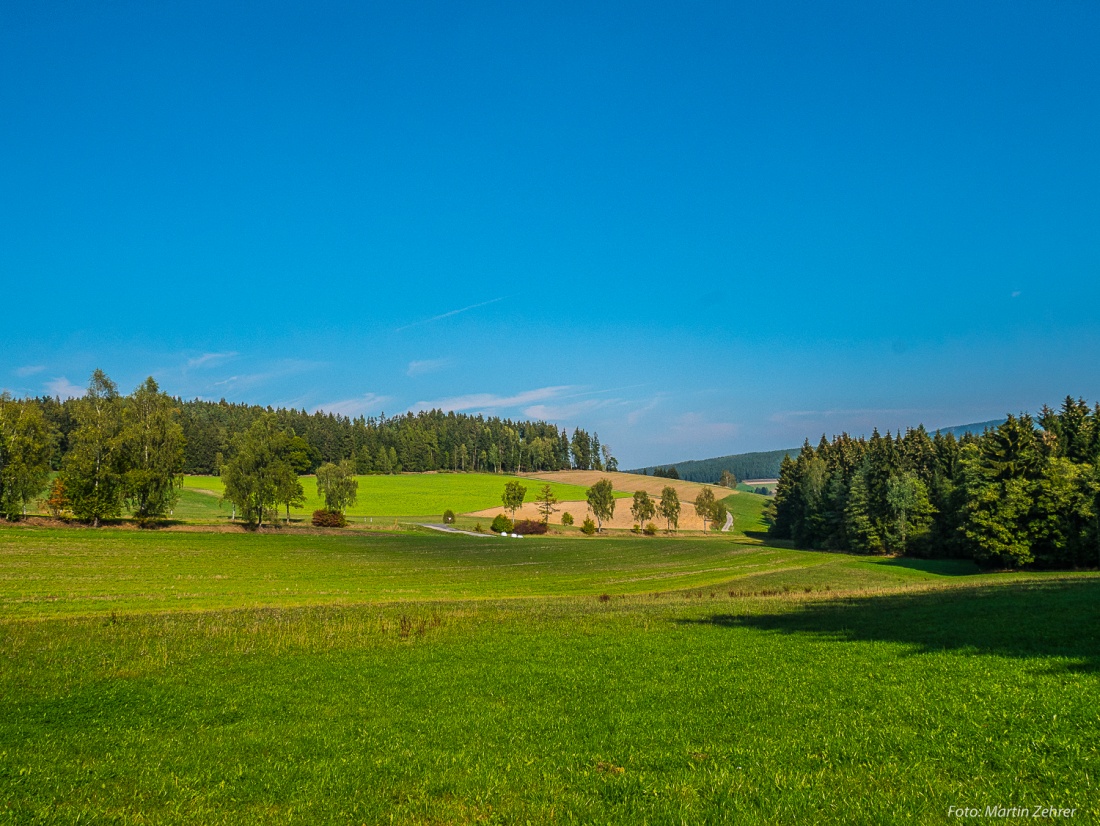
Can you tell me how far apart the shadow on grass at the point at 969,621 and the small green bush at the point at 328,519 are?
278 ft

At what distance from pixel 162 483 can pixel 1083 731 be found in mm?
91144

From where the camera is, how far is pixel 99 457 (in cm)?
7931

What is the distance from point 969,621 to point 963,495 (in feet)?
231

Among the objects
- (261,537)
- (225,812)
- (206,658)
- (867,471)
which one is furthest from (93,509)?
(867,471)

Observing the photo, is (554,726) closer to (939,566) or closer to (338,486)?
(939,566)

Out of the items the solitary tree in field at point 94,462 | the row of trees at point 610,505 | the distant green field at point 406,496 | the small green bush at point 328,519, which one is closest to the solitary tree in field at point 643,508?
the row of trees at point 610,505

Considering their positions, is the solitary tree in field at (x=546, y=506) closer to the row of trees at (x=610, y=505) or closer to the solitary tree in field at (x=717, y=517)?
the row of trees at (x=610, y=505)

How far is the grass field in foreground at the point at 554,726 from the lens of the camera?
372 inches

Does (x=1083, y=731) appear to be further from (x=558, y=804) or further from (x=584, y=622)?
(x=584, y=622)

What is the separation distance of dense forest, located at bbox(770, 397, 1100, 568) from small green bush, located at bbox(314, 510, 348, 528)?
82893 mm

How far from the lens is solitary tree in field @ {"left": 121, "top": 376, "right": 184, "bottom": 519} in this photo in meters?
79.9

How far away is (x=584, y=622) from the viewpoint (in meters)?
29.0

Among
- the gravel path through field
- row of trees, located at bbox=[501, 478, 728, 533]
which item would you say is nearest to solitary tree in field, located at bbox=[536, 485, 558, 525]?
row of trees, located at bbox=[501, 478, 728, 533]

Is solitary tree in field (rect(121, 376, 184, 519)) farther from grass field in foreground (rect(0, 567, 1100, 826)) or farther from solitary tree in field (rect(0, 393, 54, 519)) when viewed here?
grass field in foreground (rect(0, 567, 1100, 826))
